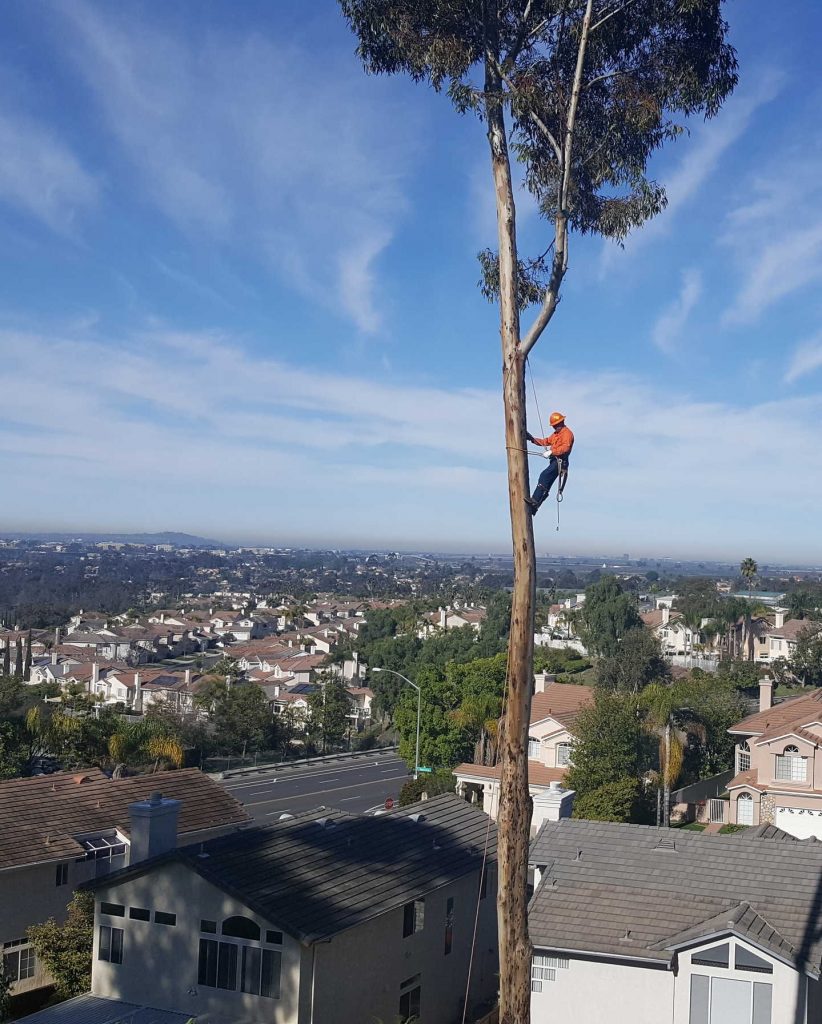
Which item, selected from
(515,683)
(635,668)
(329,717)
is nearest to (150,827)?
(515,683)

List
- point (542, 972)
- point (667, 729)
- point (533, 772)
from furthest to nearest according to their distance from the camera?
point (533, 772)
point (667, 729)
point (542, 972)

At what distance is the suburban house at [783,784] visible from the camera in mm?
37469

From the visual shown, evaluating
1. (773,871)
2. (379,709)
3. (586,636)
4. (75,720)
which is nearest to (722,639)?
(586,636)

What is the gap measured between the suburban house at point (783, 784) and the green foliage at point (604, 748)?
13.1ft

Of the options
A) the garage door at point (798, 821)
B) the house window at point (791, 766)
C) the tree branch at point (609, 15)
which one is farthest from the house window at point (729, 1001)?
the house window at point (791, 766)

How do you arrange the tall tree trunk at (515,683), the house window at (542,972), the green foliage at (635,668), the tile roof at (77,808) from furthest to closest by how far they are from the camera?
the green foliage at (635,668)
the tile roof at (77,808)
the house window at (542,972)
the tall tree trunk at (515,683)

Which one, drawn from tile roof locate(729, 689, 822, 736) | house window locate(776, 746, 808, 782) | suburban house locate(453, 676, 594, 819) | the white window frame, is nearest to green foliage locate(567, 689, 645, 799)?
suburban house locate(453, 676, 594, 819)

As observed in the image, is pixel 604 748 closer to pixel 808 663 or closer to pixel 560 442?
pixel 560 442

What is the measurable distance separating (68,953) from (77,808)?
615 cm

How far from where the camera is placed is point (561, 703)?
49.8 metres

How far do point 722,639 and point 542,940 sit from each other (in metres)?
93.9

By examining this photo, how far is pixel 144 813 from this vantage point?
18.0 metres

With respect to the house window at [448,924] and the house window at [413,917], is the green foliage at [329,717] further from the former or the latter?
the house window at [413,917]

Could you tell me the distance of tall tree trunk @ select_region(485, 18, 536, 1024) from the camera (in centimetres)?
918
